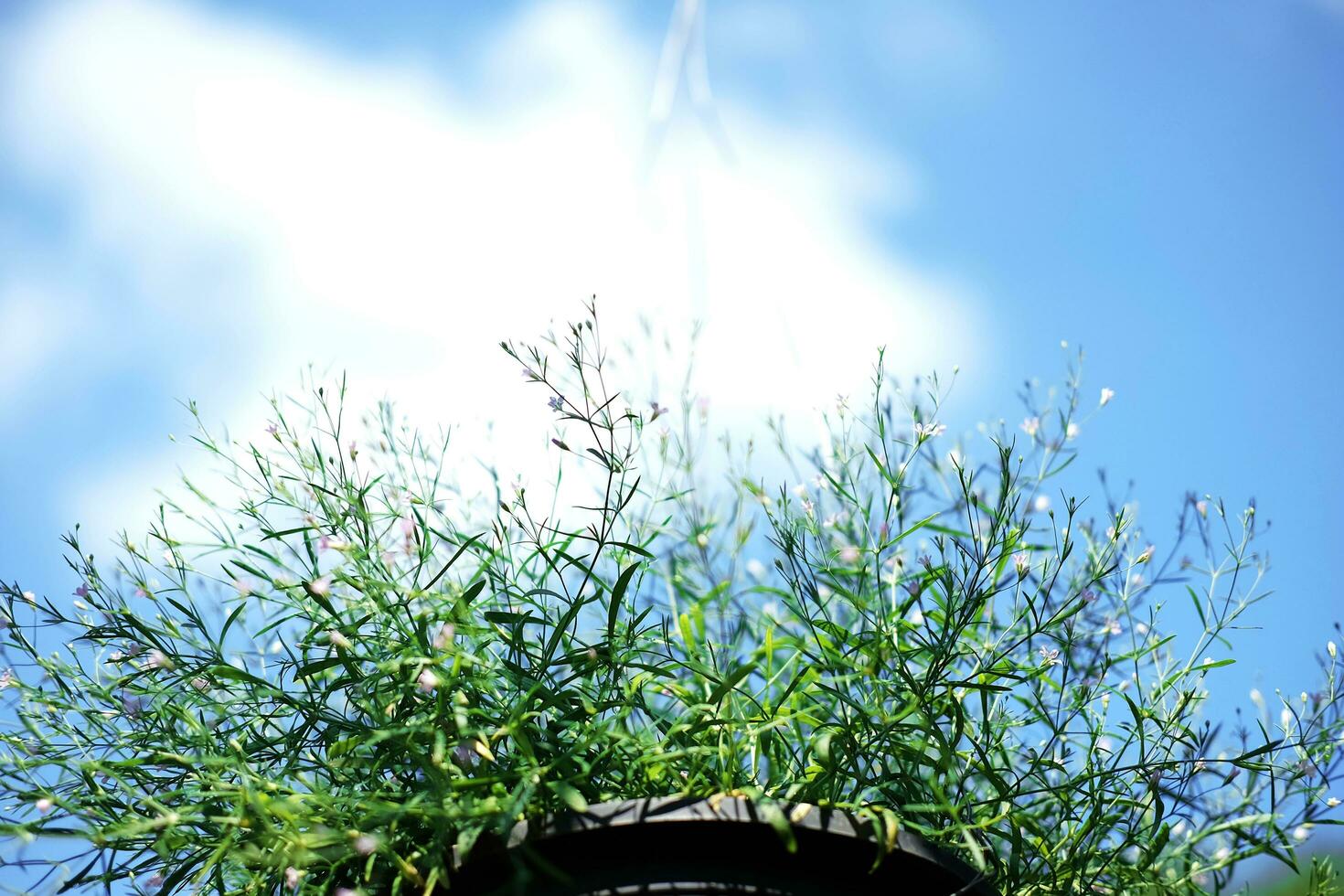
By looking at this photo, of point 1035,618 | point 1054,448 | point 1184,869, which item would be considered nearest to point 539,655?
point 1035,618

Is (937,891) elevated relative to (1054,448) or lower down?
lower down

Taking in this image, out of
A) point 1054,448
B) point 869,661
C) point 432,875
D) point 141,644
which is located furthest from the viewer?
point 1054,448

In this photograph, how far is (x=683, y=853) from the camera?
0.80 meters

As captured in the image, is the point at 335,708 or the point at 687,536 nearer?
the point at 335,708

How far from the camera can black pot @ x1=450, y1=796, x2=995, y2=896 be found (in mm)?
789

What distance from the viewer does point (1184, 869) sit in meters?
1.12

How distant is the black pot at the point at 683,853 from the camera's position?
79 centimetres

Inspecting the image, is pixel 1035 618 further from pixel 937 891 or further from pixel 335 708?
pixel 335 708

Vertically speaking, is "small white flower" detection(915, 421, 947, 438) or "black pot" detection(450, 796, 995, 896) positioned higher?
"small white flower" detection(915, 421, 947, 438)

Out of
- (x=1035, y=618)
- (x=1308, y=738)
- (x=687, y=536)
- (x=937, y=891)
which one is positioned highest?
(x=687, y=536)

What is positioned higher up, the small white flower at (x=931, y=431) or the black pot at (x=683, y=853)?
the small white flower at (x=931, y=431)

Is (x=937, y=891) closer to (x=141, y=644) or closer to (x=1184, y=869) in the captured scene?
(x=1184, y=869)

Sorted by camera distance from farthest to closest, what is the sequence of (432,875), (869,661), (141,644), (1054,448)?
(1054,448), (141,644), (869,661), (432,875)

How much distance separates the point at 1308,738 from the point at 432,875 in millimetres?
821
